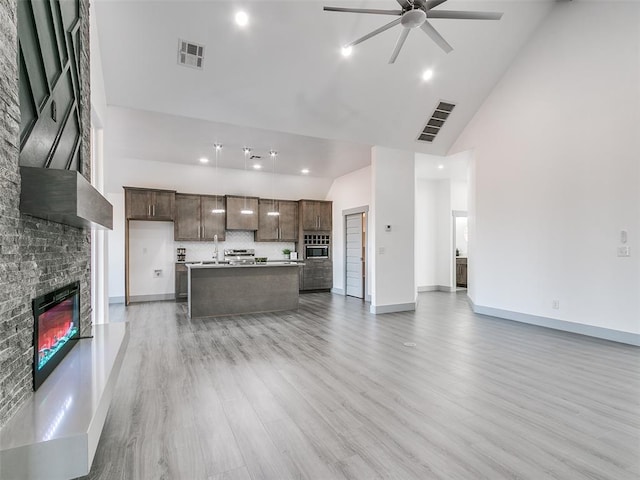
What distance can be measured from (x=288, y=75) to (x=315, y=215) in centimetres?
490

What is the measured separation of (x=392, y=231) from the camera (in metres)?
6.49

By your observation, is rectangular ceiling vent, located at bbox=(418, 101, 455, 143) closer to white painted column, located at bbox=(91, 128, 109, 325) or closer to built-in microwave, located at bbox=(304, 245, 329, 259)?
built-in microwave, located at bbox=(304, 245, 329, 259)

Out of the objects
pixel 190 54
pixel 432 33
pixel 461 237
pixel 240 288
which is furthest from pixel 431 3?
pixel 461 237

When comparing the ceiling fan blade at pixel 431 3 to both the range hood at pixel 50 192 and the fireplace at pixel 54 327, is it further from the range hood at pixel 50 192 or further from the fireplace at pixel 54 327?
the fireplace at pixel 54 327

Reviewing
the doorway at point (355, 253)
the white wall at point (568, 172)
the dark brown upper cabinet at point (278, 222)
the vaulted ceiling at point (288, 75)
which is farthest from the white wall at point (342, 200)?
the white wall at point (568, 172)

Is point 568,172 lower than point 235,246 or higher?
higher

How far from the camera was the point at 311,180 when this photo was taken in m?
9.11

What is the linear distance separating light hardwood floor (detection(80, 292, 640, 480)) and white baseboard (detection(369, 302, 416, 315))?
4.78 ft

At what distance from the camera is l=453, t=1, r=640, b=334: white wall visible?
4359 mm

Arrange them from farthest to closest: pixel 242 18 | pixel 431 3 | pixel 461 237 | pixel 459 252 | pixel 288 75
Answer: pixel 461 237, pixel 459 252, pixel 288 75, pixel 242 18, pixel 431 3

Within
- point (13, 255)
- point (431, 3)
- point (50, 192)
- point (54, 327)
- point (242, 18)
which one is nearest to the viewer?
point (13, 255)

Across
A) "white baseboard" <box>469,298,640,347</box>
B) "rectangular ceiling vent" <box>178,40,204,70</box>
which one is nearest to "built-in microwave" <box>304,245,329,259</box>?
"white baseboard" <box>469,298,640,347</box>

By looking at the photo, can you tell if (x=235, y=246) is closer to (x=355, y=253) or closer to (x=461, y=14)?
(x=355, y=253)

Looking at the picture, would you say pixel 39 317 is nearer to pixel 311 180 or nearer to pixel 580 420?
pixel 580 420
